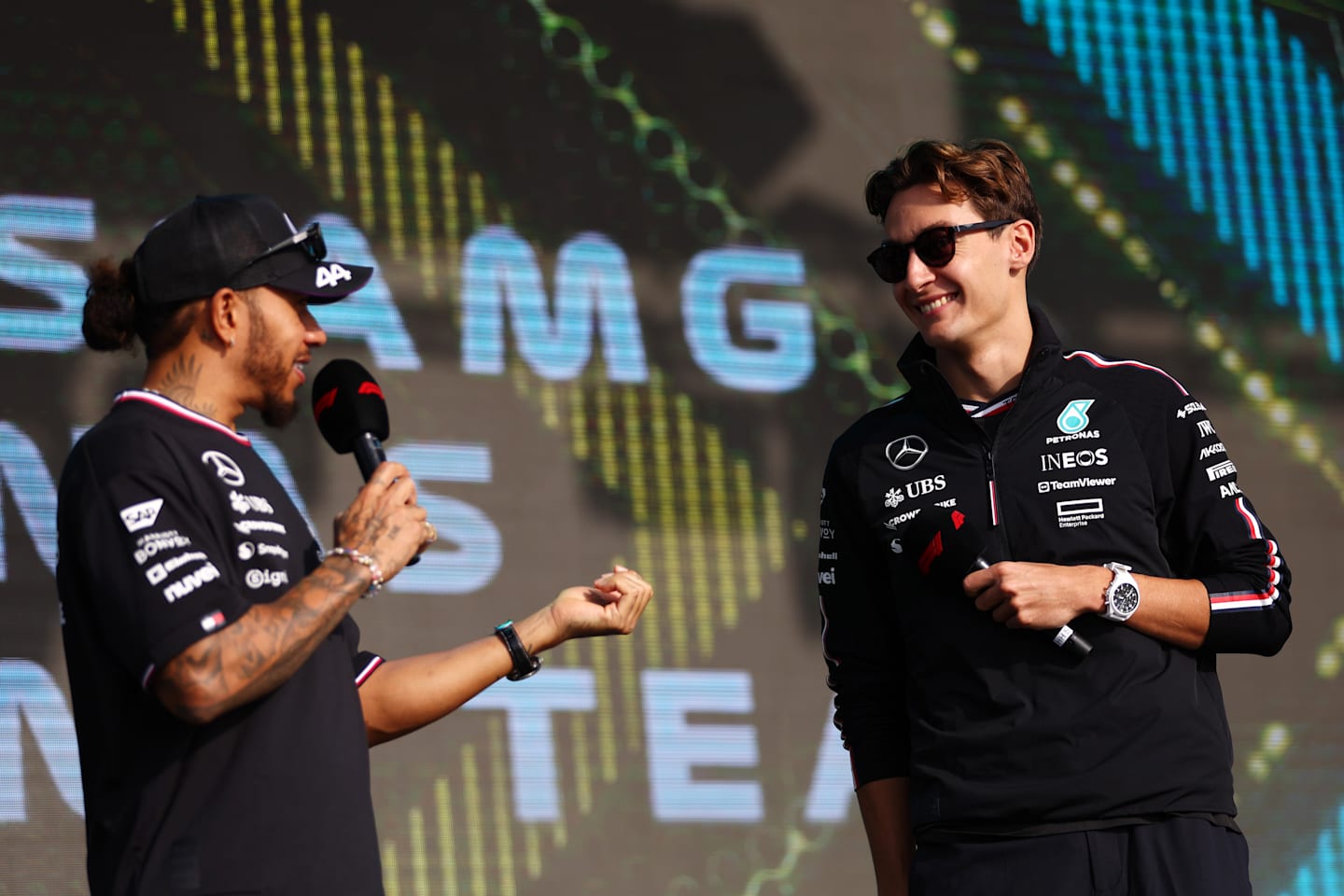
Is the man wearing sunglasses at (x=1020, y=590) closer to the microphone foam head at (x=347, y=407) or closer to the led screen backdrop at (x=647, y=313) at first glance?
the microphone foam head at (x=347, y=407)

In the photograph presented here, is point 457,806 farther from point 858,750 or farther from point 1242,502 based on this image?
point 1242,502

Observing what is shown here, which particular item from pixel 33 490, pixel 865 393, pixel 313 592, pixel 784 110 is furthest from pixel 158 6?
pixel 313 592

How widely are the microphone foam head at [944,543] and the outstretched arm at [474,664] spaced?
1.19 feet

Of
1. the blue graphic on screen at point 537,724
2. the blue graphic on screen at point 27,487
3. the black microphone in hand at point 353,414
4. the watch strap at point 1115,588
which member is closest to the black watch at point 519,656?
the black microphone in hand at point 353,414

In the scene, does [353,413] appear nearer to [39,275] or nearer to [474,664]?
[474,664]

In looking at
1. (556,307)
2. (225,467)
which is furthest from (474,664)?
(556,307)

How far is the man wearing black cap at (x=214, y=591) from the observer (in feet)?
5.54

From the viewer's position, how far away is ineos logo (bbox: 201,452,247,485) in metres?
1.82

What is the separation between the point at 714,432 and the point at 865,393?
1.37ft

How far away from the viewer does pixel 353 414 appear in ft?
6.70

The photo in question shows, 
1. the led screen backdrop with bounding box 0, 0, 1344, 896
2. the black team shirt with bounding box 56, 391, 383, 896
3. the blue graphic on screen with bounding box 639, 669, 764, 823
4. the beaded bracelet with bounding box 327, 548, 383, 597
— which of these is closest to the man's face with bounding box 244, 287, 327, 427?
the black team shirt with bounding box 56, 391, 383, 896

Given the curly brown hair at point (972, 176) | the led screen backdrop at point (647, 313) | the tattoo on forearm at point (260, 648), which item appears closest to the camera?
the tattoo on forearm at point (260, 648)

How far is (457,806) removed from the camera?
339 centimetres

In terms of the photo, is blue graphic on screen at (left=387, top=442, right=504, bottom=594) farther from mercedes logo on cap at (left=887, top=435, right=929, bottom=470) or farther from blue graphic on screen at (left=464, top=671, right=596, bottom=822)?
mercedes logo on cap at (left=887, top=435, right=929, bottom=470)
